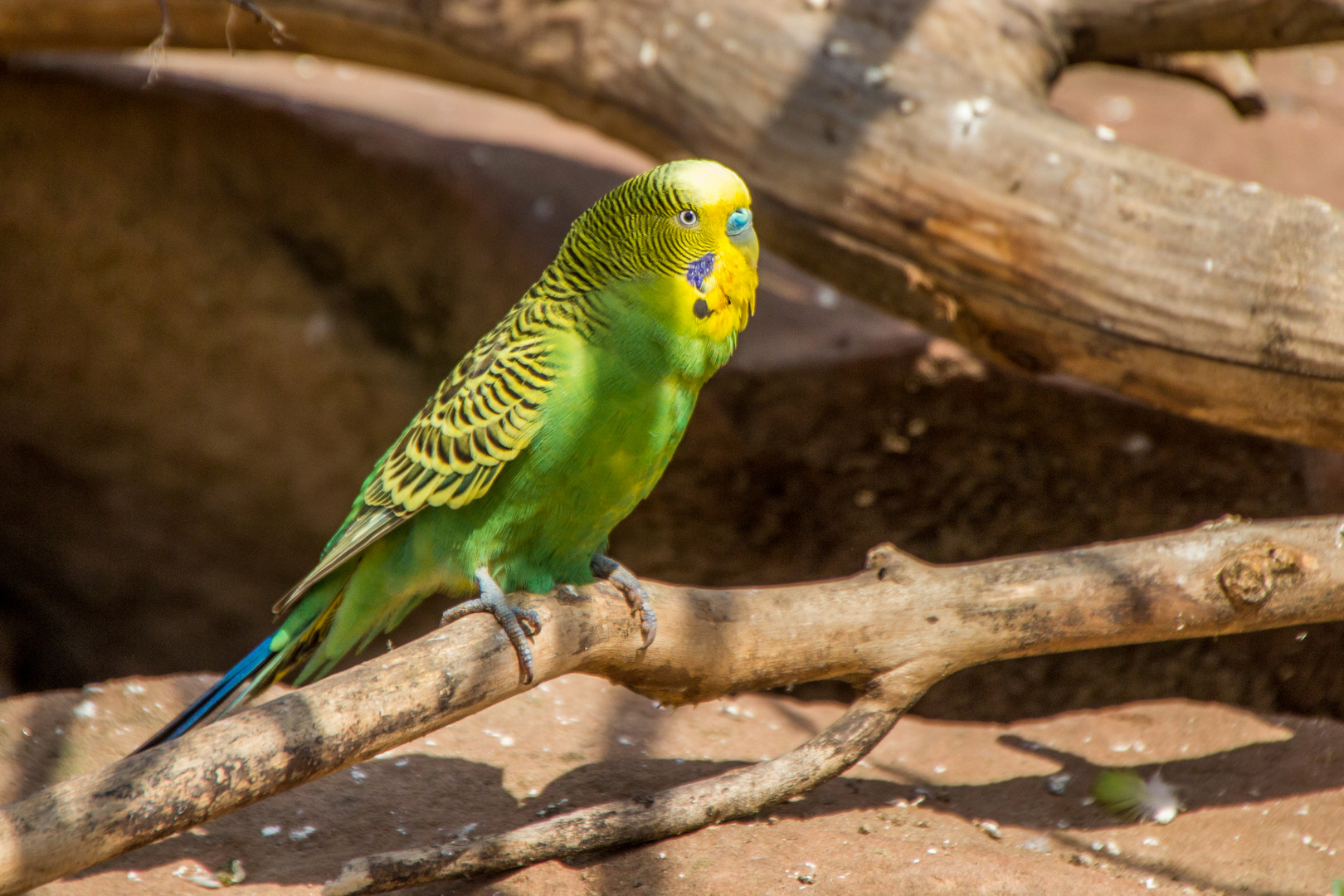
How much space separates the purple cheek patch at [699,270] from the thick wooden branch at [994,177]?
155 cm

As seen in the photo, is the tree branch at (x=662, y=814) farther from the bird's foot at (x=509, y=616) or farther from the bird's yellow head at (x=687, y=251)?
the bird's yellow head at (x=687, y=251)

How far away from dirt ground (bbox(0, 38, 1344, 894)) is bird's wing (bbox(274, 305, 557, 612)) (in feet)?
3.16

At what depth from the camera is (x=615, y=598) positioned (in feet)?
10.0

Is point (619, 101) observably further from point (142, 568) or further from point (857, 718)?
point (142, 568)

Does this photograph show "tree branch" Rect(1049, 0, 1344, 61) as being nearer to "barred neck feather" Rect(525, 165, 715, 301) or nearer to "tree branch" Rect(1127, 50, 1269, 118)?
"tree branch" Rect(1127, 50, 1269, 118)

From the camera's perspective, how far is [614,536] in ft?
21.1

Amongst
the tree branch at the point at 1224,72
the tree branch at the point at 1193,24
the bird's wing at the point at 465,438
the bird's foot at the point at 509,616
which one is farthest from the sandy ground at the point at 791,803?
the tree branch at the point at 1224,72

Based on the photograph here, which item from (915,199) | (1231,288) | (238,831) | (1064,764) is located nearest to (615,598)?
(238,831)

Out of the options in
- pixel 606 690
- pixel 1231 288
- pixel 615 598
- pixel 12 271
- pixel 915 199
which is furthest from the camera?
pixel 12 271

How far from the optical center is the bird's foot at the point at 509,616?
8.93 ft

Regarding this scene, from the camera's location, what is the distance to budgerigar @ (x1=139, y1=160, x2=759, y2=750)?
282 cm

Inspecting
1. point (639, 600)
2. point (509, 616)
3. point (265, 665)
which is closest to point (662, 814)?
point (639, 600)

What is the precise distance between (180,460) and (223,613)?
114 cm

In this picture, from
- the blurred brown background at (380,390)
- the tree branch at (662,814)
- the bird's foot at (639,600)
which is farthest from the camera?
the blurred brown background at (380,390)
